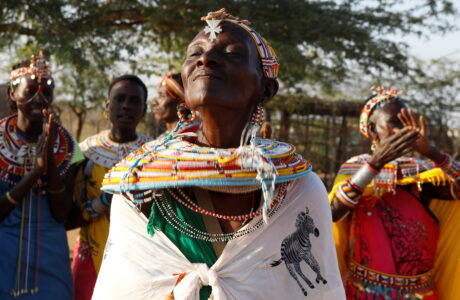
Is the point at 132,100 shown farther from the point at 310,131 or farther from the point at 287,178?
the point at 310,131

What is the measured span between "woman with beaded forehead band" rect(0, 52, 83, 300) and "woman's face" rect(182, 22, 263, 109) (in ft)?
5.48

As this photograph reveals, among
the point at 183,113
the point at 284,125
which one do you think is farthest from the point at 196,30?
the point at 183,113

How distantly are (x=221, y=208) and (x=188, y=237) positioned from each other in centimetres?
17

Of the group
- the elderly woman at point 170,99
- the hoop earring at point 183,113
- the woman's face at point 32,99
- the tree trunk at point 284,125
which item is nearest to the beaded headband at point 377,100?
the elderly woman at point 170,99

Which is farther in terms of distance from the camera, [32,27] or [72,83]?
[72,83]

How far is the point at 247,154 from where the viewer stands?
5.29ft

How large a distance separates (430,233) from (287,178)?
6.81ft

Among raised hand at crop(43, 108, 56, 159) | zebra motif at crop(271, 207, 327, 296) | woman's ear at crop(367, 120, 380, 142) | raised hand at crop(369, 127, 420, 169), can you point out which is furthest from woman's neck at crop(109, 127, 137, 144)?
zebra motif at crop(271, 207, 327, 296)

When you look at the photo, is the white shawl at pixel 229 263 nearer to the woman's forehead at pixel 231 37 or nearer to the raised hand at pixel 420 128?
the woman's forehead at pixel 231 37

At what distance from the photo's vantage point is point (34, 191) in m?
3.33

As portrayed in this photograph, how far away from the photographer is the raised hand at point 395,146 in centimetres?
289

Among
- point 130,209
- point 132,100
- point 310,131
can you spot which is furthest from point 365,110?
point 310,131

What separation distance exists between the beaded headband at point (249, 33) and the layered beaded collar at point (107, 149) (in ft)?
7.91

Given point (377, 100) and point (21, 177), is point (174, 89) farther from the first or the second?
point (377, 100)
